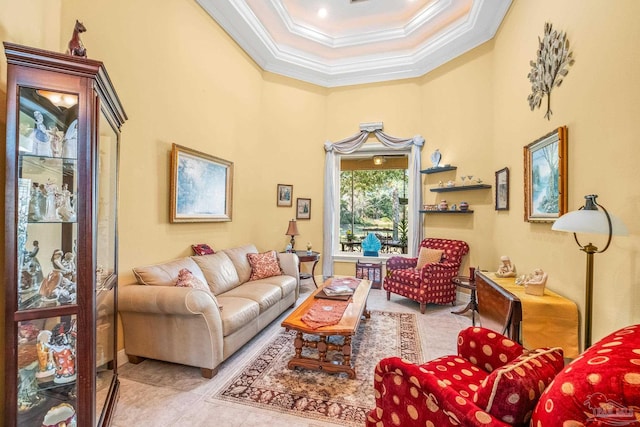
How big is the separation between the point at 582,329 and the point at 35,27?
13.7ft

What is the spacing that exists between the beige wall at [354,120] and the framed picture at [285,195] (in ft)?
0.41

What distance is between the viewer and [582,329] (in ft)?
6.60

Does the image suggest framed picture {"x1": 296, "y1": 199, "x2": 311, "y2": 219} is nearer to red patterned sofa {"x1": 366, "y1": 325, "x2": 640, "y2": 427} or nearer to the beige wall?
the beige wall

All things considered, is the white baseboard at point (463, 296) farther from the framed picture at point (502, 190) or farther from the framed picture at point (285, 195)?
the framed picture at point (285, 195)

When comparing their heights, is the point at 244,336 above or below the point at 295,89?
below

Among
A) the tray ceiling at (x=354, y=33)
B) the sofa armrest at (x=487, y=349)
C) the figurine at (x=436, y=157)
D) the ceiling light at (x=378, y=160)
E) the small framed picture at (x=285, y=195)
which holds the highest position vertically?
the tray ceiling at (x=354, y=33)

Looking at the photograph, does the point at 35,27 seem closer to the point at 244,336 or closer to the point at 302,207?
the point at 244,336

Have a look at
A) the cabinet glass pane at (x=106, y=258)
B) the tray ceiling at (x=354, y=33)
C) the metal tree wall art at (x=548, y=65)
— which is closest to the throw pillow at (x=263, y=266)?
the cabinet glass pane at (x=106, y=258)

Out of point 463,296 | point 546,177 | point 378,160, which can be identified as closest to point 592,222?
point 546,177

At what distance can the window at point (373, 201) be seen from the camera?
5.62m

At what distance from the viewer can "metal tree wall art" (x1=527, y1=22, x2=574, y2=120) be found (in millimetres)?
2309

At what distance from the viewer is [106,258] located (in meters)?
1.94

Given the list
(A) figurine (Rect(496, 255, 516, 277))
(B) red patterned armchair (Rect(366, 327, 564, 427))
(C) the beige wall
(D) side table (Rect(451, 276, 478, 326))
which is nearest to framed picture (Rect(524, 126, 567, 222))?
(C) the beige wall

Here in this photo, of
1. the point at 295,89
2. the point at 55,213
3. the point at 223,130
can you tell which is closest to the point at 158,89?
the point at 223,130
